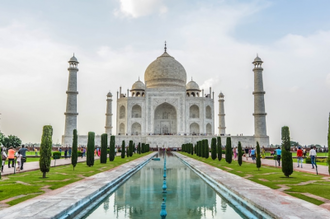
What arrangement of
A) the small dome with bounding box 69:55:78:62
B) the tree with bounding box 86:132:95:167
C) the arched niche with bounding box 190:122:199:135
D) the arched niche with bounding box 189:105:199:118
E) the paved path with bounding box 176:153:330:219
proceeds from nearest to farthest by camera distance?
the paved path with bounding box 176:153:330:219 < the tree with bounding box 86:132:95:167 < the small dome with bounding box 69:55:78:62 < the arched niche with bounding box 190:122:199:135 < the arched niche with bounding box 189:105:199:118

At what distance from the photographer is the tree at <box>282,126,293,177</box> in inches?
283

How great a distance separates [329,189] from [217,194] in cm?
196

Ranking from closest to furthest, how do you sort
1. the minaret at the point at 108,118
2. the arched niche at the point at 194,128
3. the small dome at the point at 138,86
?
1. the minaret at the point at 108,118
2. the arched niche at the point at 194,128
3. the small dome at the point at 138,86

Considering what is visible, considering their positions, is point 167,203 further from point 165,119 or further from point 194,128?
point 165,119

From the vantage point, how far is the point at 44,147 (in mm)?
7320

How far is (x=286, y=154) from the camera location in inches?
288

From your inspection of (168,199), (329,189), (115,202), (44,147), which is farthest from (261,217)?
(44,147)

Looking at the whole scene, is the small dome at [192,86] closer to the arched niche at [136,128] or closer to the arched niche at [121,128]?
the arched niche at [136,128]

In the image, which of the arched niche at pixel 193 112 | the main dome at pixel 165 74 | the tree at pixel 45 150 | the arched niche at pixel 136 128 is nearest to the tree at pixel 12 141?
the arched niche at pixel 136 128

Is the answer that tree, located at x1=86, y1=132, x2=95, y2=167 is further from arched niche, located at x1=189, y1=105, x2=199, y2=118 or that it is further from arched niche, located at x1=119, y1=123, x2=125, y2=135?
arched niche, located at x1=189, y1=105, x2=199, y2=118

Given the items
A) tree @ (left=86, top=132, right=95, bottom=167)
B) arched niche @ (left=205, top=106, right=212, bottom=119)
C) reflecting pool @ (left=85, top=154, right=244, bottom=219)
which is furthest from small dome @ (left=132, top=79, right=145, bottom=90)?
reflecting pool @ (left=85, top=154, right=244, bottom=219)

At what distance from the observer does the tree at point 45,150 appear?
7.10 metres

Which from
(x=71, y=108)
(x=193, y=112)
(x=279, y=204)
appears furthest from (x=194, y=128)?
(x=279, y=204)

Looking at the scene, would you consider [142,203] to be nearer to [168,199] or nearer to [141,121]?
[168,199]
